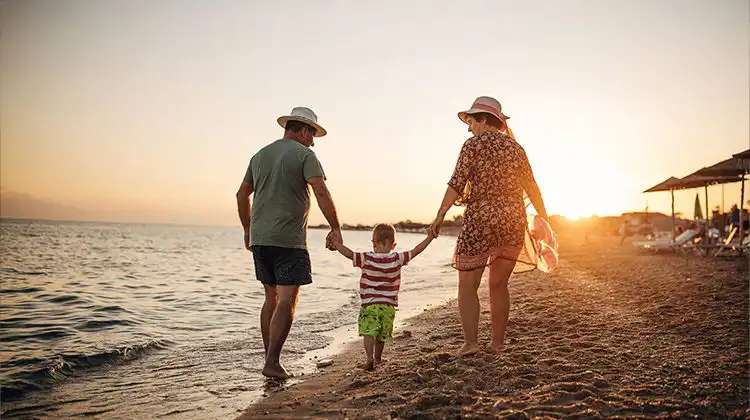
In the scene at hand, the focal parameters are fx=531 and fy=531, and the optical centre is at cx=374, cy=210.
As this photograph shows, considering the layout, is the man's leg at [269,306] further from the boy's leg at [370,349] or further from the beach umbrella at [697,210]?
the beach umbrella at [697,210]

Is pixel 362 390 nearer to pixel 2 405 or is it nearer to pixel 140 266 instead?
pixel 2 405

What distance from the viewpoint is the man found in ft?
14.1

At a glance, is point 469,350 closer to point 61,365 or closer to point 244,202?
point 244,202

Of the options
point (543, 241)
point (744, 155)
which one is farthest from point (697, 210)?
point (543, 241)

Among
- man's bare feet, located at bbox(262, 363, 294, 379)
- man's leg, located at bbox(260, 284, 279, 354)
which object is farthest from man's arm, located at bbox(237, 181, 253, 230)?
man's bare feet, located at bbox(262, 363, 294, 379)

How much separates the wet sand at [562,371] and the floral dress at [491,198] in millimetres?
814

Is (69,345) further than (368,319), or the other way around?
(69,345)

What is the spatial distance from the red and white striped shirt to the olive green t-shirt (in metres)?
0.55

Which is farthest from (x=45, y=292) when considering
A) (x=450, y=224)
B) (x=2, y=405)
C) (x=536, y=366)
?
(x=450, y=224)

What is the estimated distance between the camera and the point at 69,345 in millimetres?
6086

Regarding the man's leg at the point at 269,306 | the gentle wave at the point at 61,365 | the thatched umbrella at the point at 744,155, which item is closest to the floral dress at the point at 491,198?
the man's leg at the point at 269,306

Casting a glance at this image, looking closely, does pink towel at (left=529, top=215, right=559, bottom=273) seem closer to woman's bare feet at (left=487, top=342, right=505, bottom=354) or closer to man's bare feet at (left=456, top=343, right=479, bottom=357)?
woman's bare feet at (left=487, top=342, right=505, bottom=354)

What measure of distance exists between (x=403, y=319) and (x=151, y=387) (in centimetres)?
400

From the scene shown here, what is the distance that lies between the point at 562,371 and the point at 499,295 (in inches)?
32.1
